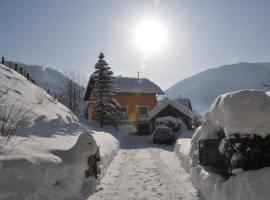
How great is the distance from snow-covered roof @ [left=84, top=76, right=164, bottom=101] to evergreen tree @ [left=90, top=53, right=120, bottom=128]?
763cm

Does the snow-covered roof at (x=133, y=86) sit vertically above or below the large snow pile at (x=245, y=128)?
above

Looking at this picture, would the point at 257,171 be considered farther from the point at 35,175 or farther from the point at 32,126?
the point at 32,126

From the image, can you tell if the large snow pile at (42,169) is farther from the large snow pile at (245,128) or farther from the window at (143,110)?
the window at (143,110)

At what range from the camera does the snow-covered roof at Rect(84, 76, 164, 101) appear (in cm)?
3869

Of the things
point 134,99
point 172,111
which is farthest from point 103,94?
point 134,99

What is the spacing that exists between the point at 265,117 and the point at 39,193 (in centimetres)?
464

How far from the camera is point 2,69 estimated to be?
16.3 meters

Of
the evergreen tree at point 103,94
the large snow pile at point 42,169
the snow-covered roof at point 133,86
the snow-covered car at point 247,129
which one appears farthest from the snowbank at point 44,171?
the snow-covered roof at point 133,86

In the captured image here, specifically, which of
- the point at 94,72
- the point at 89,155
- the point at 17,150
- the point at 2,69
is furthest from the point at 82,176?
the point at 94,72

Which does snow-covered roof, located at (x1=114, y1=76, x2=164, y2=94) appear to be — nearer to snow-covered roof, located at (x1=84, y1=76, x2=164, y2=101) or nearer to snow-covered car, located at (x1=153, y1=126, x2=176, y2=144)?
snow-covered roof, located at (x1=84, y1=76, x2=164, y2=101)

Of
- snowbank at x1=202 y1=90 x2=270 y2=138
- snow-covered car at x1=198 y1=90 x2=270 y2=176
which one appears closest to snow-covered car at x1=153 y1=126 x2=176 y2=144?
snow-covered car at x1=198 y1=90 x2=270 y2=176

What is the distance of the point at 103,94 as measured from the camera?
2930cm

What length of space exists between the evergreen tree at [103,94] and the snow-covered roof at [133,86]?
763 centimetres

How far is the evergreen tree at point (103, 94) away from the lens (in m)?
29.3
